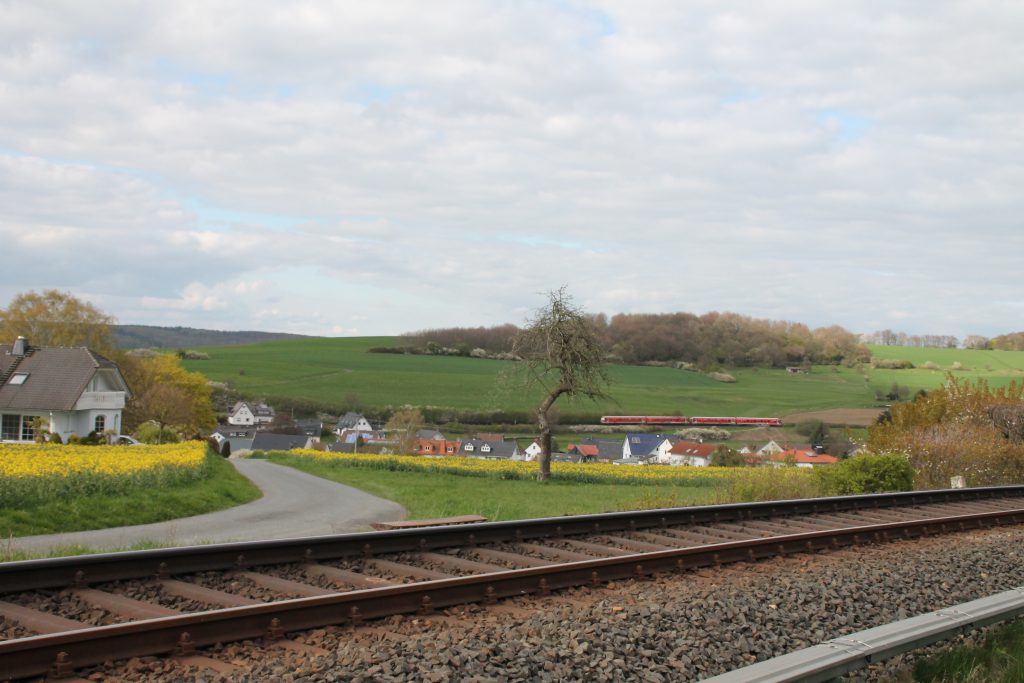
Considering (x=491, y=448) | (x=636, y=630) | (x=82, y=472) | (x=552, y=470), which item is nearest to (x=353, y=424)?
(x=491, y=448)

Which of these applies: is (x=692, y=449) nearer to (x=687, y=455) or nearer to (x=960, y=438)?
(x=687, y=455)

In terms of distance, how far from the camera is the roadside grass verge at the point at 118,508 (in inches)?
583

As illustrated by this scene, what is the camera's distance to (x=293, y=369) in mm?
109000

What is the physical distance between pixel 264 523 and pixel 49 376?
38.7 m

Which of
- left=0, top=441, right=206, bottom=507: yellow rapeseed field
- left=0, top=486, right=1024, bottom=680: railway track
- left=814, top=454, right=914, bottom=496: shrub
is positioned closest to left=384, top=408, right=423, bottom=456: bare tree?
left=0, top=441, right=206, bottom=507: yellow rapeseed field

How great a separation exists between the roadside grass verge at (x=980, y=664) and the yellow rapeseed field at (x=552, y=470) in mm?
22393

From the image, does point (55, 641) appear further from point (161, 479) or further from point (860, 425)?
point (860, 425)

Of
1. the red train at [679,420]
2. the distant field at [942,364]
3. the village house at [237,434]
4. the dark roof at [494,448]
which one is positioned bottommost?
the village house at [237,434]

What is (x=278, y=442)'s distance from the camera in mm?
70438

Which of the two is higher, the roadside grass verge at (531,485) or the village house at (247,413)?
the roadside grass verge at (531,485)

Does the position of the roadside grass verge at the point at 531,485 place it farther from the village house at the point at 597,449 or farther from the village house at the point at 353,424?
the village house at the point at 353,424

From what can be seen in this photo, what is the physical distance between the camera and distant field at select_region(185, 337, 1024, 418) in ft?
262

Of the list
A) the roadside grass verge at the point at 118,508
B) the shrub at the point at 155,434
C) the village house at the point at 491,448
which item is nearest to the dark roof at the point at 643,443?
the village house at the point at 491,448

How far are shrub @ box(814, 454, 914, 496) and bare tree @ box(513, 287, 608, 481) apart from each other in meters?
9.84
